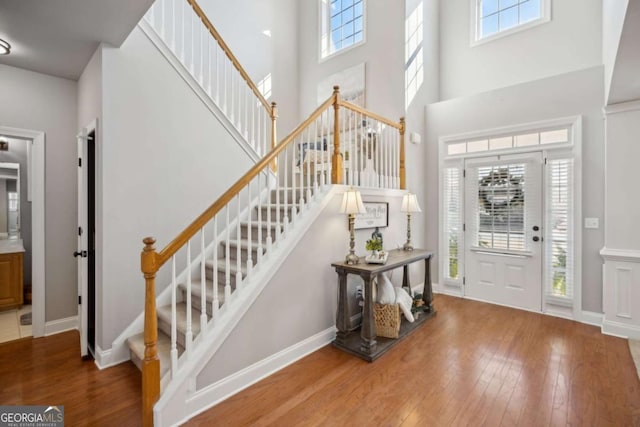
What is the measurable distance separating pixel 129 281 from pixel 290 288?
1499 millimetres

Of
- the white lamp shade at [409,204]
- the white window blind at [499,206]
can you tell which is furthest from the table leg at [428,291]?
the white window blind at [499,206]

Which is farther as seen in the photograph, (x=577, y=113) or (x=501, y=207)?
(x=501, y=207)

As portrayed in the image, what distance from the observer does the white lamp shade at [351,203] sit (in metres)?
2.97

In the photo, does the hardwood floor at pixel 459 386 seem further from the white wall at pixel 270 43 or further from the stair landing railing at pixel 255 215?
the white wall at pixel 270 43

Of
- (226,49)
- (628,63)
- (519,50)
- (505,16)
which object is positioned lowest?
(628,63)

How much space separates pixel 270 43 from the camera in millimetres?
5645

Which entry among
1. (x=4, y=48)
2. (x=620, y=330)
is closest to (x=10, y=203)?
(x=4, y=48)

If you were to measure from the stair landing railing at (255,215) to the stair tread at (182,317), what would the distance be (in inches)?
3.9

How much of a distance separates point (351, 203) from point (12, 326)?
13.5 ft

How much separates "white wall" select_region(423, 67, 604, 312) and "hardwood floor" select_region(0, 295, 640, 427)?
2.82 ft

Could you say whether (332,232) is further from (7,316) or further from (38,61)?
(7,316)

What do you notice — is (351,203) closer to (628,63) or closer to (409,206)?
(409,206)

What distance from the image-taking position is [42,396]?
7.27 feet

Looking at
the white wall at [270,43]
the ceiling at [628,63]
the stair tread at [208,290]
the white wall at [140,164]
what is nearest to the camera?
the ceiling at [628,63]
